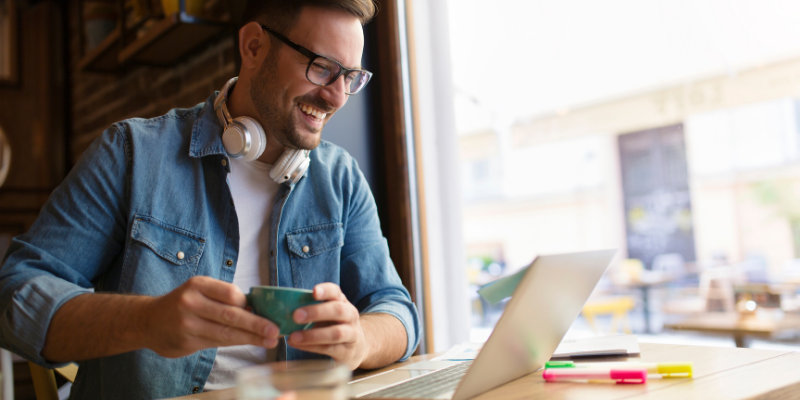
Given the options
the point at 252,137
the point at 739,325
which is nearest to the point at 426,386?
the point at 252,137

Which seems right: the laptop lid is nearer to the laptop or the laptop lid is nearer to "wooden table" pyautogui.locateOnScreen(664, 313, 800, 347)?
the laptop

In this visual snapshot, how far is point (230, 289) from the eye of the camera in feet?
2.20

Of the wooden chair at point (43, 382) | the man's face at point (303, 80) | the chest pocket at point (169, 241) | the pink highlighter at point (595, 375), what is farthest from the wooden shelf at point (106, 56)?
the pink highlighter at point (595, 375)

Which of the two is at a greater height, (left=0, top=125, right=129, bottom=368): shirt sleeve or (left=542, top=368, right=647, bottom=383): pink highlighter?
(left=0, top=125, right=129, bottom=368): shirt sleeve

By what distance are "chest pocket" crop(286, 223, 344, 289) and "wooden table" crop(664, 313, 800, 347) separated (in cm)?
190

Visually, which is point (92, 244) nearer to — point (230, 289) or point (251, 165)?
point (251, 165)

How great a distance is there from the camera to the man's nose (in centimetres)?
126

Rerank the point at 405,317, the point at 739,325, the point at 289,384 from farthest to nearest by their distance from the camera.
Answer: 1. the point at 739,325
2. the point at 405,317
3. the point at 289,384

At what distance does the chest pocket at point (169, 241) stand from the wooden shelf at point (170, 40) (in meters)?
1.03

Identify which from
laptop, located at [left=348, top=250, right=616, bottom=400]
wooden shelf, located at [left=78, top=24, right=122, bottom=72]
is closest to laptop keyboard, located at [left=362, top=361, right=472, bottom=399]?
laptop, located at [left=348, top=250, right=616, bottom=400]

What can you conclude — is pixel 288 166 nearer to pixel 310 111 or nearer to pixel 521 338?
pixel 310 111

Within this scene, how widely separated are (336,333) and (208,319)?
158 millimetres

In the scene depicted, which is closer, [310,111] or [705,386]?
[705,386]

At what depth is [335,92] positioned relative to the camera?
127 centimetres
